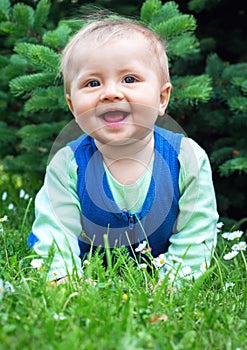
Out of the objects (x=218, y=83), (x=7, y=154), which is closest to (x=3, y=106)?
(x=7, y=154)

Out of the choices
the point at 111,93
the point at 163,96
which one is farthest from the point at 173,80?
the point at 111,93

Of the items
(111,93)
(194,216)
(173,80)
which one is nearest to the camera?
(111,93)

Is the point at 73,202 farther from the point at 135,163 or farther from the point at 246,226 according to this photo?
the point at 246,226

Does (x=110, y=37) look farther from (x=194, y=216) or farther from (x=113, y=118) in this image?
(x=194, y=216)

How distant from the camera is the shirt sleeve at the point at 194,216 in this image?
6.98 feet

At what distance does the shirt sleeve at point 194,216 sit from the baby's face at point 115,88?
25cm

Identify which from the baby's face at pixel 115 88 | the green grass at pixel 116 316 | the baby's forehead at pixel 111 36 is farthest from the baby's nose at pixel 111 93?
the green grass at pixel 116 316

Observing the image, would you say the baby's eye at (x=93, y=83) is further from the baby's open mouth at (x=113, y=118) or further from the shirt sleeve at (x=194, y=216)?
the shirt sleeve at (x=194, y=216)

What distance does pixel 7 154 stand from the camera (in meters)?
3.75

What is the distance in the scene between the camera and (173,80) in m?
2.92

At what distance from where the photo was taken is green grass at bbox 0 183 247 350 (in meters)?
1.30

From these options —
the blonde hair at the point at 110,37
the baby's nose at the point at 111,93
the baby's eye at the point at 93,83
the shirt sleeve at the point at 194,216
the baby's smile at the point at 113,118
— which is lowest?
the shirt sleeve at the point at 194,216

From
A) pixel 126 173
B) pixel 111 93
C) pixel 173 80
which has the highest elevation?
pixel 111 93

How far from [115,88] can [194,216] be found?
56 cm
